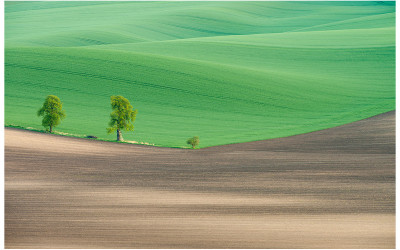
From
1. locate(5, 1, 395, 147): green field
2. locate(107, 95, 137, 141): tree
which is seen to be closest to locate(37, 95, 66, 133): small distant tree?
locate(5, 1, 395, 147): green field

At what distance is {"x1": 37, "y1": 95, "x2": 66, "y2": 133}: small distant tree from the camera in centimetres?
1652

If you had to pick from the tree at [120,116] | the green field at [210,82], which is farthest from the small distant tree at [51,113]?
the tree at [120,116]

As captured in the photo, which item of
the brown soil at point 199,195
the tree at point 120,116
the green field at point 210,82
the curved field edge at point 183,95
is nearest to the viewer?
the brown soil at point 199,195

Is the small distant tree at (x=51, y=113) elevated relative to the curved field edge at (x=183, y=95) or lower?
lower

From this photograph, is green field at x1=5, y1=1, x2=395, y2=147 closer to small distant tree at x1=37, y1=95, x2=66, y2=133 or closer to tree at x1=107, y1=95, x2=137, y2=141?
tree at x1=107, y1=95, x2=137, y2=141

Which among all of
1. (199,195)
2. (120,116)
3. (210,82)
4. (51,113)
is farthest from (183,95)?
(199,195)

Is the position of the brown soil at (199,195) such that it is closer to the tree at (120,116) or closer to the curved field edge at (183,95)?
the tree at (120,116)

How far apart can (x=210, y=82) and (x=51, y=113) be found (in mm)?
10906

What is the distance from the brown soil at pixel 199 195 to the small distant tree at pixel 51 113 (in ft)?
4.54

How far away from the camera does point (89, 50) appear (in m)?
30.3

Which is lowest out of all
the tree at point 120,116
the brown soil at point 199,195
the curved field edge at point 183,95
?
the brown soil at point 199,195

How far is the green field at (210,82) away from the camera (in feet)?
65.4

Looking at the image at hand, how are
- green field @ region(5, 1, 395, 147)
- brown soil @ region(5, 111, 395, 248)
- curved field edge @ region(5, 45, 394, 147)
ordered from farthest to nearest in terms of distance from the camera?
green field @ region(5, 1, 395, 147), curved field edge @ region(5, 45, 394, 147), brown soil @ region(5, 111, 395, 248)

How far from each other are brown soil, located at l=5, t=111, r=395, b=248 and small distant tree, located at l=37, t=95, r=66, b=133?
54.5 inches
